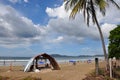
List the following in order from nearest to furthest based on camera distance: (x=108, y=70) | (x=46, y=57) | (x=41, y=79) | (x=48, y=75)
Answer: (x=41, y=79) → (x=48, y=75) → (x=108, y=70) → (x=46, y=57)

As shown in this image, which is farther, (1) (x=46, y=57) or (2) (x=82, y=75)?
(1) (x=46, y=57)

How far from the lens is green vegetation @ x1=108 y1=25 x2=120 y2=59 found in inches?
1379

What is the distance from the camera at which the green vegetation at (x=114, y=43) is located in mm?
35031

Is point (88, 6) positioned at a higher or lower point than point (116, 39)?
higher

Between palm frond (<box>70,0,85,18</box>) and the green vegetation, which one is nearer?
palm frond (<box>70,0,85,18</box>)

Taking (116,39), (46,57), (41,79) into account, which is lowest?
(41,79)

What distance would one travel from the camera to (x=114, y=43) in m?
35.5

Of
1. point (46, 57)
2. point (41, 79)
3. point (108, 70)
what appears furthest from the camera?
point (46, 57)

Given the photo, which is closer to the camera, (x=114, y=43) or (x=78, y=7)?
(x=78, y=7)

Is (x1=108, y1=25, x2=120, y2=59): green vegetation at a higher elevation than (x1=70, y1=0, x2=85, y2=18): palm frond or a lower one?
lower

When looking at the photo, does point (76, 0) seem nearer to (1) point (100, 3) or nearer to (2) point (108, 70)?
(1) point (100, 3)

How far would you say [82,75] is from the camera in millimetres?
26109

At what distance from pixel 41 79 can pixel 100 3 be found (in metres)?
10.1

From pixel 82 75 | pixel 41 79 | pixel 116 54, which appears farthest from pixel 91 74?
pixel 116 54
